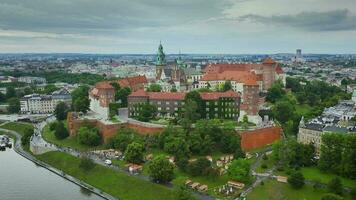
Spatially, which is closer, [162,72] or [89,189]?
[89,189]

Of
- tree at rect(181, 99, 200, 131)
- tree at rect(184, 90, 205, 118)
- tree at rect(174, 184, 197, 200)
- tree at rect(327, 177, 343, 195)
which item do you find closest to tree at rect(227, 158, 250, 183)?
tree at rect(174, 184, 197, 200)

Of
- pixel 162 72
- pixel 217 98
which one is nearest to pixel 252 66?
pixel 162 72

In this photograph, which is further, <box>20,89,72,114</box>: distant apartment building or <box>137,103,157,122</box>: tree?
<box>20,89,72,114</box>: distant apartment building

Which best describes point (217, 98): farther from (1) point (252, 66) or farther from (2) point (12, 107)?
(2) point (12, 107)

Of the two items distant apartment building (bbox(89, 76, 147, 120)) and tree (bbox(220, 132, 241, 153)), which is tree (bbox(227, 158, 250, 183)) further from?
distant apartment building (bbox(89, 76, 147, 120))

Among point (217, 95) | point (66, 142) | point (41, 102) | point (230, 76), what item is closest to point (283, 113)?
point (217, 95)

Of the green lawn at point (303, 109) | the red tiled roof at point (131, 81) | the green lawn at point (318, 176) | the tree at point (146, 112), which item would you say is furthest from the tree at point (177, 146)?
the red tiled roof at point (131, 81)

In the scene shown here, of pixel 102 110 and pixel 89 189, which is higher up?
pixel 102 110
